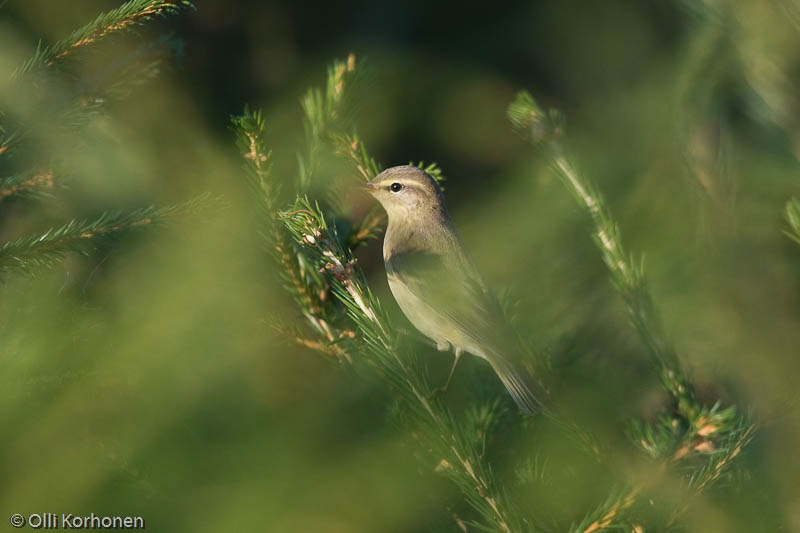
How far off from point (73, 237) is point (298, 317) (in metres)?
0.57

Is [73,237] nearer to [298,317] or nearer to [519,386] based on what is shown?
[298,317]

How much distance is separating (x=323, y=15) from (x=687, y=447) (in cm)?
333

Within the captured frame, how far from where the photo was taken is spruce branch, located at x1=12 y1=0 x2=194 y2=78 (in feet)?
4.27

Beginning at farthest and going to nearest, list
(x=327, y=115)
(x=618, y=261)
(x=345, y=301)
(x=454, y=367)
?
(x=454, y=367), (x=327, y=115), (x=618, y=261), (x=345, y=301)

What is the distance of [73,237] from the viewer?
1.33m

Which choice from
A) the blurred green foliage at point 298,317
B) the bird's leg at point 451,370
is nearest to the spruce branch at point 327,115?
the blurred green foliage at point 298,317

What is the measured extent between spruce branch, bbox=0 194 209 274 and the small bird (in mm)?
697

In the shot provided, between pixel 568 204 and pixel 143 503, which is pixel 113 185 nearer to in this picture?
pixel 143 503

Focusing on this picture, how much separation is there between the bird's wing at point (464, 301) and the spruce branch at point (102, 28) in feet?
3.17

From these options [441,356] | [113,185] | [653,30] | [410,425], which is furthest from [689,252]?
[653,30]

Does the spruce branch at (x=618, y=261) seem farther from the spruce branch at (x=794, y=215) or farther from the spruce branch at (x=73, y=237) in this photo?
the spruce branch at (x=73, y=237)

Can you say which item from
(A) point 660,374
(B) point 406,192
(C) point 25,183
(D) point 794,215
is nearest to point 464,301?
(B) point 406,192

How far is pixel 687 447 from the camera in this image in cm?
123

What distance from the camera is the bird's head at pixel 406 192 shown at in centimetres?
210
